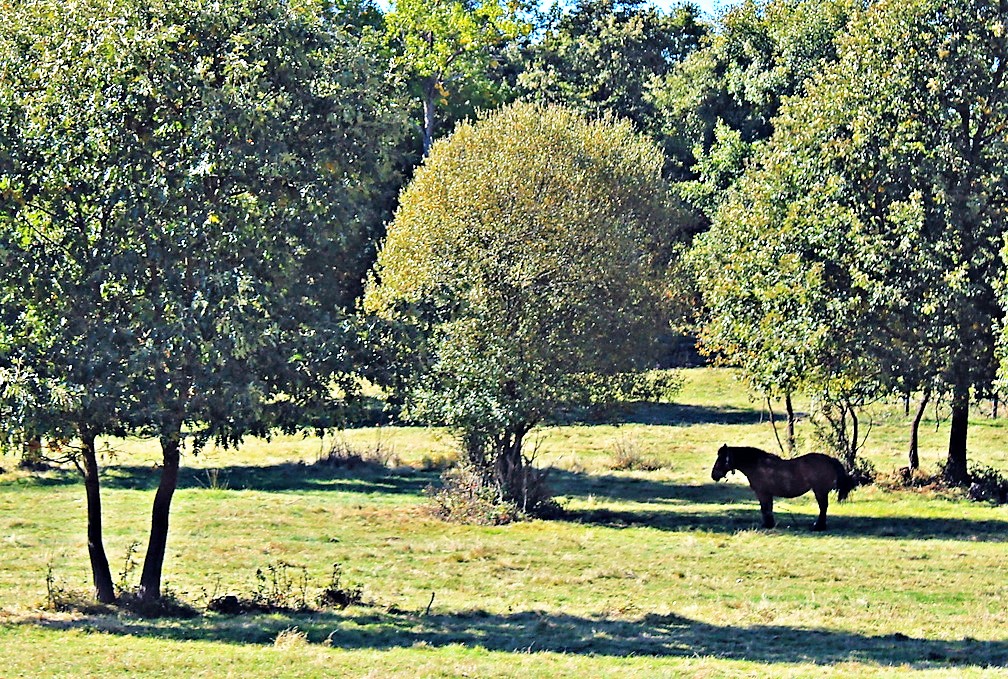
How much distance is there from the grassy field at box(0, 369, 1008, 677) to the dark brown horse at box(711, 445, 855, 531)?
850 mm

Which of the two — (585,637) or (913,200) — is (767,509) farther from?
(585,637)

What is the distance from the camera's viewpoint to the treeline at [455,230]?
789 inches

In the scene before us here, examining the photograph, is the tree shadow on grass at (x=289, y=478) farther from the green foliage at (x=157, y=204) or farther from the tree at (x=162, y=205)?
the green foliage at (x=157, y=204)

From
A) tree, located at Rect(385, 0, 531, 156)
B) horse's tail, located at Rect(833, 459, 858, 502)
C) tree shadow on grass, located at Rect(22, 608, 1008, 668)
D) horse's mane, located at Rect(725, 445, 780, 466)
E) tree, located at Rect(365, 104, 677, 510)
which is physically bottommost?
tree shadow on grass, located at Rect(22, 608, 1008, 668)

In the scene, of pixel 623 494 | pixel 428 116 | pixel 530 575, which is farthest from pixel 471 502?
pixel 428 116

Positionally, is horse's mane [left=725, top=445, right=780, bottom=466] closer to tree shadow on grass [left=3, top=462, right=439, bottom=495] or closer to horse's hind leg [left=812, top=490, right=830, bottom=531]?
horse's hind leg [left=812, top=490, right=830, bottom=531]

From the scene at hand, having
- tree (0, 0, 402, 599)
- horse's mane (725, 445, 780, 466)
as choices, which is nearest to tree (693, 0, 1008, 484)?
horse's mane (725, 445, 780, 466)

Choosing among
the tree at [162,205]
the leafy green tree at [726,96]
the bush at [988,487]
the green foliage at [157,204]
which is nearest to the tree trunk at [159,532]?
the tree at [162,205]

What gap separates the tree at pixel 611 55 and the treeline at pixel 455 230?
7558 mm

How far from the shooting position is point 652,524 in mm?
35281

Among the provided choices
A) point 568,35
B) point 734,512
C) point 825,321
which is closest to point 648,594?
point 734,512

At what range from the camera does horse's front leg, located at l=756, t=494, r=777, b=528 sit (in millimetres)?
34312

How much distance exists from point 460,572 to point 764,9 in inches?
2073

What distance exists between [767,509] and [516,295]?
8438mm
